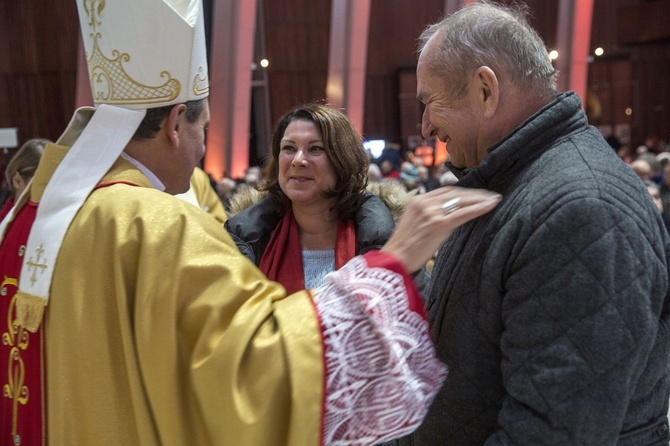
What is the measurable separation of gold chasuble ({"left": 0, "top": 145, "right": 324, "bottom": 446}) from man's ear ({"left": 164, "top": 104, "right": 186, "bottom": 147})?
0.56 feet

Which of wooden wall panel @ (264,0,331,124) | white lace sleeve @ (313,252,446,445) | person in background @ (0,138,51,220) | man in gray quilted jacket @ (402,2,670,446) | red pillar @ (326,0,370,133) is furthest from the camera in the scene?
wooden wall panel @ (264,0,331,124)

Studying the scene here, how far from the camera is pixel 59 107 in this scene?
13859 millimetres

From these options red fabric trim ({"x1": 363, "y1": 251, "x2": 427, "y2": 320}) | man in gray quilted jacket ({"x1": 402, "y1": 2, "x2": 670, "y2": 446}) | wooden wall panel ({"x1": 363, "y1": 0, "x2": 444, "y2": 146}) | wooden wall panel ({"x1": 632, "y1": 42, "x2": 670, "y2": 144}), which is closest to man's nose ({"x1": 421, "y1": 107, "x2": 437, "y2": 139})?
man in gray quilted jacket ({"x1": 402, "y1": 2, "x2": 670, "y2": 446})

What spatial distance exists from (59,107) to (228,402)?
1402cm

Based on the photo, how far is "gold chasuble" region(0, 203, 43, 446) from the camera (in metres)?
1.38

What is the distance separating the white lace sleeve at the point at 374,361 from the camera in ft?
4.06

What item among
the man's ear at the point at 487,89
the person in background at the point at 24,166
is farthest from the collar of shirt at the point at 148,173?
the person in background at the point at 24,166

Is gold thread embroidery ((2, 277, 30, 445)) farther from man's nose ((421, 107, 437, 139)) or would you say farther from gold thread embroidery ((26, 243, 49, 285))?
man's nose ((421, 107, 437, 139))

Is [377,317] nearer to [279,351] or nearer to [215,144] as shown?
[279,351]

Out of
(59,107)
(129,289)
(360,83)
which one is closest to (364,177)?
(129,289)

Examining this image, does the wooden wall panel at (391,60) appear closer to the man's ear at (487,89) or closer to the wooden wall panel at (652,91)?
the wooden wall panel at (652,91)

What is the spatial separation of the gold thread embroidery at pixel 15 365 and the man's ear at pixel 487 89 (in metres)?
1.03


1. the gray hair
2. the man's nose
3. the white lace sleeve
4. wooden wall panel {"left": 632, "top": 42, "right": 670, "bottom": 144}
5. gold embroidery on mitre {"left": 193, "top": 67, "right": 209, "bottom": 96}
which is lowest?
wooden wall panel {"left": 632, "top": 42, "right": 670, "bottom": 144}

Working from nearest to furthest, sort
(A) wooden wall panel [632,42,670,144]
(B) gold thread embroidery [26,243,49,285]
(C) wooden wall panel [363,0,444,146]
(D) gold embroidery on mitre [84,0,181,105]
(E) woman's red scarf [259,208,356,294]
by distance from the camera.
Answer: (B) gold thread embroidery [26,243,49,285]
(D) gold embroidery on mitre [84,0,181,105]
(E) woman's red scarf [259,208,356,294]
(C) wooden wall panel [363,0,444,146]
(A) wooden wall panel [632,42,670,144]
